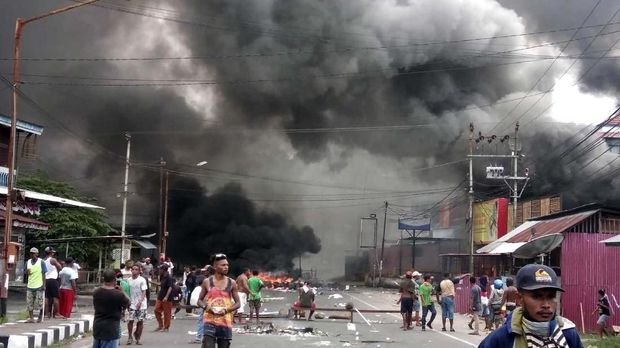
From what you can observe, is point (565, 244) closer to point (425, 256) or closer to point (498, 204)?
point (498, 204)

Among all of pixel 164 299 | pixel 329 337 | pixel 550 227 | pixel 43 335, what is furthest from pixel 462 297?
pixel 43 335

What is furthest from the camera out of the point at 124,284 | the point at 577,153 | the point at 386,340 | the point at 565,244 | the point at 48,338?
the point at 577,153

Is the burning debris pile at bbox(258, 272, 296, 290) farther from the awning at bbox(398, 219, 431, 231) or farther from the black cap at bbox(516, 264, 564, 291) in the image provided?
the black cap at bbox(516, 264, 564, 291)

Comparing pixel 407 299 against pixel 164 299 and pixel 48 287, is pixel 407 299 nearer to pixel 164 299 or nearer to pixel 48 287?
pixel 164 299

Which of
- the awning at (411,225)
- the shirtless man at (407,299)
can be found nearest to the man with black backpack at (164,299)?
the shirtless man at (407,299)

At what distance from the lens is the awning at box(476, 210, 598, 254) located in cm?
1820

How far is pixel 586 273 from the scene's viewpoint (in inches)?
668

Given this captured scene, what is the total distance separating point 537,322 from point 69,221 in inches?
1431

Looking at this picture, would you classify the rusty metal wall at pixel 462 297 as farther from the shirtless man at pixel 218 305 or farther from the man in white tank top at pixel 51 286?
the shirtless man at pixel 218 305

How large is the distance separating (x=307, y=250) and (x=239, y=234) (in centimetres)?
706

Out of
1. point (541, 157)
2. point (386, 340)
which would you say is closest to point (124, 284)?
point (386, 340)

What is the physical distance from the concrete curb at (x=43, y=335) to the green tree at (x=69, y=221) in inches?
877

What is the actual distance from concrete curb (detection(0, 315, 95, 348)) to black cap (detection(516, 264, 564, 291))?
748cm

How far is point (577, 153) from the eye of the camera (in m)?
40.5
